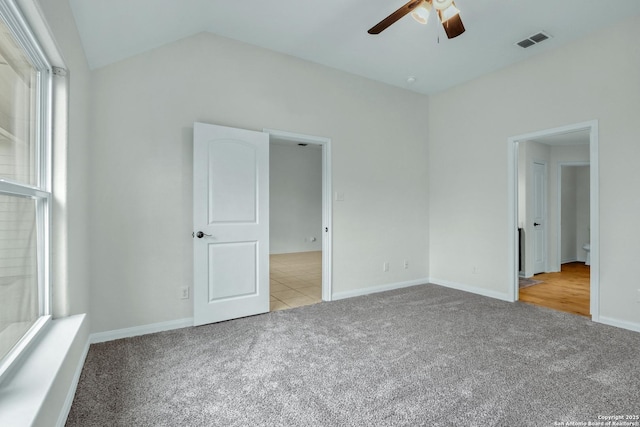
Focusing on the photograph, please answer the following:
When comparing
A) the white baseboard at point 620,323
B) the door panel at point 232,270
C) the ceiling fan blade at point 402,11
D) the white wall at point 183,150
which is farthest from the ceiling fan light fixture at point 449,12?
the white baseboard at point 620,323

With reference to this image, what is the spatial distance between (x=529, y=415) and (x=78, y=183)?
317 cm

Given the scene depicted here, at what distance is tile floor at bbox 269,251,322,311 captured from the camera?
394cm

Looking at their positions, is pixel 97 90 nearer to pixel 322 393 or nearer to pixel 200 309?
pixel 200 309

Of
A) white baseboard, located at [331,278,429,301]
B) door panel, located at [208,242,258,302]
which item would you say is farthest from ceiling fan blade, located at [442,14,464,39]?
white baseboard, located at [331,278,429,301]

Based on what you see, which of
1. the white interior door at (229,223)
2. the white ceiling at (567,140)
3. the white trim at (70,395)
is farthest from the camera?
the white ceiling at (567,140)

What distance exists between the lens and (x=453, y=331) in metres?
2.93

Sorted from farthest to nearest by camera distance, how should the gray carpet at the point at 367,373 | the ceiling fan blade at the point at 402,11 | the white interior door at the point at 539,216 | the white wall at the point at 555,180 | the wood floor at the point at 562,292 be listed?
the white wall at the point at 555,180 < the white interior door at the point at 539,216 < the wood floor at the point at 562,292 < the ceiling fan blade at the point at 402,11 < the gray carpet at the point at 367,373

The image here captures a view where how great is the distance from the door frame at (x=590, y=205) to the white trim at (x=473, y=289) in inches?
3.5

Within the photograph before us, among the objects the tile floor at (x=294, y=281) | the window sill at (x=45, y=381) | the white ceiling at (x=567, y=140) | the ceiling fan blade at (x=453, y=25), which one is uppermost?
the ceiling fan blade at (x=453, y=25)

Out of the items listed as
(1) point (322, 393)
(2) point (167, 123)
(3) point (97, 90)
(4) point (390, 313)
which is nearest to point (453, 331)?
(4) point (390, 313)

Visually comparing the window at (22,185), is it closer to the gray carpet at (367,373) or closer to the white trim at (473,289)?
the gray carpet at (367,373)

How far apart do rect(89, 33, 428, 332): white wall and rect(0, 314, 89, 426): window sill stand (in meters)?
0.86

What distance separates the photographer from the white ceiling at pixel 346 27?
8.07ft

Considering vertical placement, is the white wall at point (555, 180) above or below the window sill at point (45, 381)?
above
